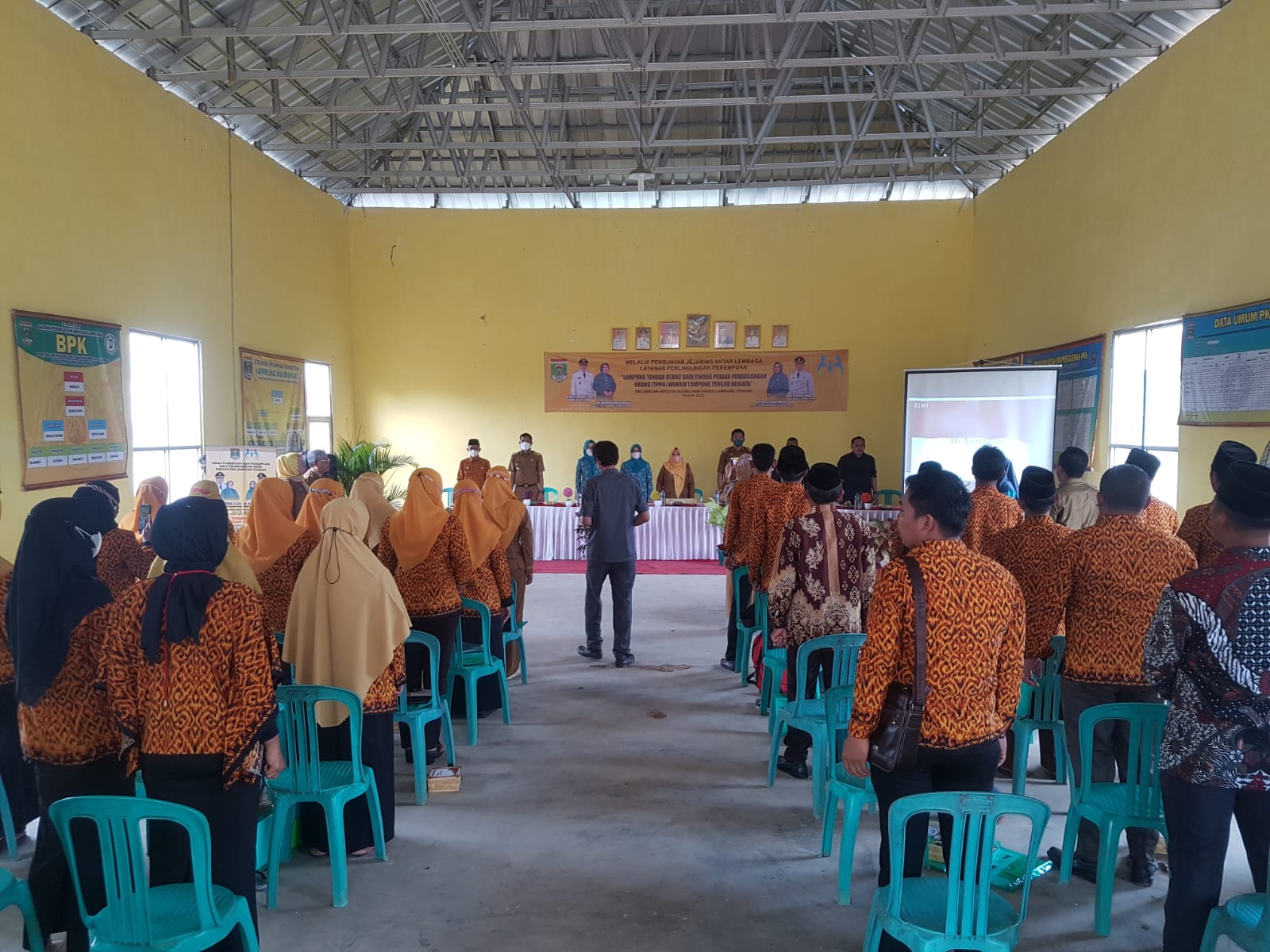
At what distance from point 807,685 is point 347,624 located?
204 cm

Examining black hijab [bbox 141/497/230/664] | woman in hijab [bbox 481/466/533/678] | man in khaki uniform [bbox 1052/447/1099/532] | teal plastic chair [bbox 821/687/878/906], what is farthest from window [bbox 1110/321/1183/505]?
black hijab [bbox 141/497/230/664]

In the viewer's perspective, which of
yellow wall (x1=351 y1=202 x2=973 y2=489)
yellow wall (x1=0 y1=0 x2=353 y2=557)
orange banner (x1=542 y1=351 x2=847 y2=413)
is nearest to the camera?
yellow wall (x1=0 y1=0 x2=353 y2=557)

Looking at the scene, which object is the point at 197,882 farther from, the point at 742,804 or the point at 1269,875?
the point at 1269,875

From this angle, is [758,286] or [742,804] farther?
[758,286]

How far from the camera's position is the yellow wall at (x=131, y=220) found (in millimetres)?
5445

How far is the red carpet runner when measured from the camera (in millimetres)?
9102

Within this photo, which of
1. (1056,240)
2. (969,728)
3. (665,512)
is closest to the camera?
(969,728)

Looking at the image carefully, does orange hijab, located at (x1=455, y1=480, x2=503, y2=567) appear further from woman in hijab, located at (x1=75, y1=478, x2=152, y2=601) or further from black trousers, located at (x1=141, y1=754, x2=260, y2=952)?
black trousers, located at (x1=141, y1=754, x2=260, y2=952)

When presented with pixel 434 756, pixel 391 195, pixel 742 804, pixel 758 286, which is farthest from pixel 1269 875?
pixel 391 195

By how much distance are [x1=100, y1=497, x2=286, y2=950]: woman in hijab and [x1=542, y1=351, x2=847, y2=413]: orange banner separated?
9.48 m

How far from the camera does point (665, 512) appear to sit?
31.1 feet

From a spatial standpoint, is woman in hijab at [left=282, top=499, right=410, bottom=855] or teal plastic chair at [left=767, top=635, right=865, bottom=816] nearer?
woman in hijab at [left=282, top=499, right=410, bottom=855]

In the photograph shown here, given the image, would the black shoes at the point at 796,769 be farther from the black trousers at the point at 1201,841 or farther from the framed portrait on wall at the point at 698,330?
the framed portrait on wall at the point at 698,330

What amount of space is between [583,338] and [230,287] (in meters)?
4.69
